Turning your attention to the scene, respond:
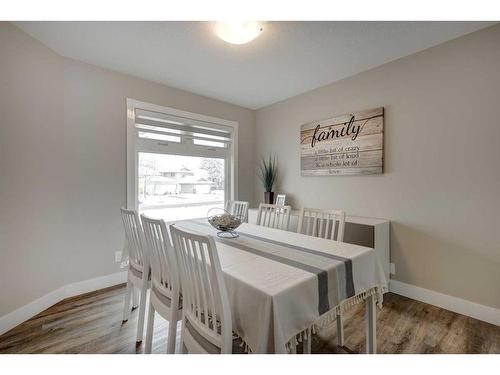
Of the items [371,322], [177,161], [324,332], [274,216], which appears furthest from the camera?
[177,161]

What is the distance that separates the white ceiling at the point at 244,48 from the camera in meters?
1.86

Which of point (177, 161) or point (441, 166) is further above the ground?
point (177, 161)

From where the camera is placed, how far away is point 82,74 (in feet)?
7.88

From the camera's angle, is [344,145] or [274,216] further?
[344,145]

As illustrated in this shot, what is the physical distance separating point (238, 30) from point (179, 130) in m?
1.70

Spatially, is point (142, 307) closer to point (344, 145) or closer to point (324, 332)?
point (324, 332)

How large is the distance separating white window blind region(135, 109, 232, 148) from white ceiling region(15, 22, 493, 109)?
44cm

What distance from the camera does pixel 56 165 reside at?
2.24m

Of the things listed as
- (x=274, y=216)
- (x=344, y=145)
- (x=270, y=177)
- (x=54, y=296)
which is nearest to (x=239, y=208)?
(x=274, y=216)

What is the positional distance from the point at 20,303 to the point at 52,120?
62.8 inches
